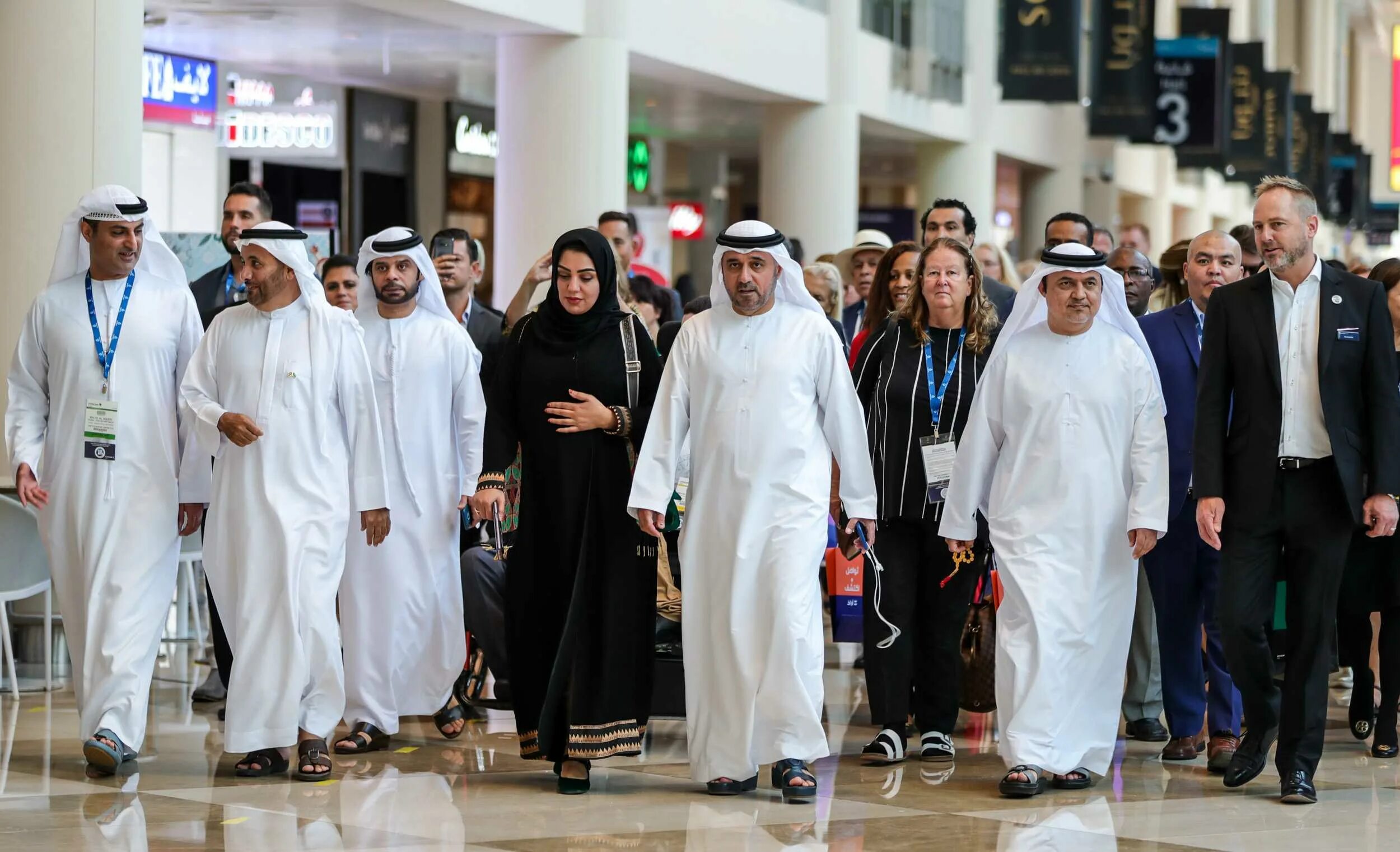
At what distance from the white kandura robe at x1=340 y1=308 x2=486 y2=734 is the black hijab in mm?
782

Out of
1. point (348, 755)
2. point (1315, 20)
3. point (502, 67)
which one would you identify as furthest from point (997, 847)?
point (1315, 20)

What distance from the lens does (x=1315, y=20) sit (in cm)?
4725

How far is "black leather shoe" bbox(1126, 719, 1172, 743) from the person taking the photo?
7.88 m

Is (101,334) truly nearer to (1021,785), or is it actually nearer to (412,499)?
(412,499)

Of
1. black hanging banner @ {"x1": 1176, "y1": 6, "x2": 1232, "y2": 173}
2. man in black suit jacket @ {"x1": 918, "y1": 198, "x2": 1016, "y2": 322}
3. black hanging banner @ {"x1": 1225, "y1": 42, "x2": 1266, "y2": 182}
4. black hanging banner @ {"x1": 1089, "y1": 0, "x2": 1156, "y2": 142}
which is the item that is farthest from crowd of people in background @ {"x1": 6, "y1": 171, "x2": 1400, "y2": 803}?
black hanging banner @ {"x1": 1225, "y1": 42, "x2": 1266, "y2": 182}

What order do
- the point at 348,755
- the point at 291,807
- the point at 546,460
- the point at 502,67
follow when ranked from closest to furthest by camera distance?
the point at 291,807, the point at 546,460, the point at 348,755, the point at 502,67

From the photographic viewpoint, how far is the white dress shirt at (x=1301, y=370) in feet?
21.0

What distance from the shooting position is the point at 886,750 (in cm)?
721

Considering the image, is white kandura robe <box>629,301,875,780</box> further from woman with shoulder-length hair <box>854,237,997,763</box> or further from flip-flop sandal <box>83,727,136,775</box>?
flip-flop sandal <box>83,727,136,775</box>

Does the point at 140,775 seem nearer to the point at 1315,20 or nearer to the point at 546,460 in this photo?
the point at 546,460

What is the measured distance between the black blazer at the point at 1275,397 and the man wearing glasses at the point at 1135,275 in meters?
2.02

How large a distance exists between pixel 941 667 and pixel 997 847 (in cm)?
165

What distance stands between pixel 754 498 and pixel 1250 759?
188cm

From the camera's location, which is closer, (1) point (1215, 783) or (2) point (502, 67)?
(1) point (1215, 783)
